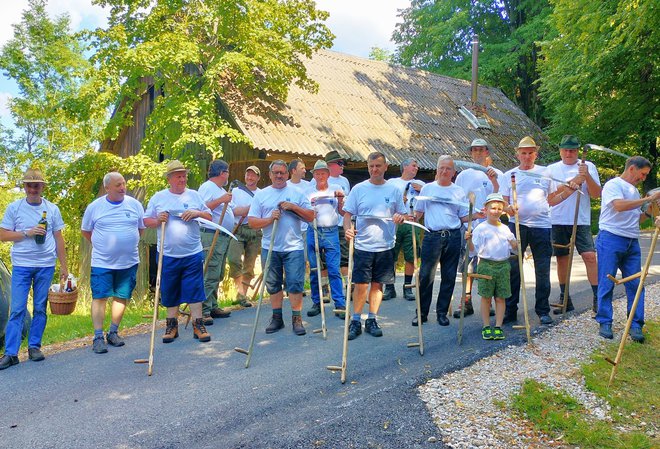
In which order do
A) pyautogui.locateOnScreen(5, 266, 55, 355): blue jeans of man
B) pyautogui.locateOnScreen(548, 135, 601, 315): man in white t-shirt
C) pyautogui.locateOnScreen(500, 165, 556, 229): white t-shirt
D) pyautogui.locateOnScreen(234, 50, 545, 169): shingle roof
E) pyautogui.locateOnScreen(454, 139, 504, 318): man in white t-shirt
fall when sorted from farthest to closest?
pyautogui.locateOnScreen(234, 50, 545, 169): shingle roof < pyautogui.locateOnScreen(454, 139, 504, 318): man in white t-shirt < pyautogui.locateOnScreen(548, 135, 601, 315): man in white t-shirt < pyautogui.locateOnScreen(500, 165, 556, 229): white t-shirt < pyautogui.locateOnScreen(5, 266, 55, 355): blue jeans of man

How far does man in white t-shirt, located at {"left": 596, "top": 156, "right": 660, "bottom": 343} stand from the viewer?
18.3ft

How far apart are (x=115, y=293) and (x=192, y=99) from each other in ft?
19.4

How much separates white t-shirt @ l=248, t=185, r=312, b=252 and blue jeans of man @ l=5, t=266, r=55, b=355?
2.33 m

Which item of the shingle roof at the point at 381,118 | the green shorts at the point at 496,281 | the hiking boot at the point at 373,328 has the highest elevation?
the shingle roof at the point at 381,118

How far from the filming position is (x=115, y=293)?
591 cm

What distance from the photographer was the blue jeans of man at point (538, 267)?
6.22 m

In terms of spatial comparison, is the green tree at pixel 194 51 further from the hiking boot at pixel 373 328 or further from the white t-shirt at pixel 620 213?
the white t-shirt at pixel 620 213

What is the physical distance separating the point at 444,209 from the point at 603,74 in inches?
439

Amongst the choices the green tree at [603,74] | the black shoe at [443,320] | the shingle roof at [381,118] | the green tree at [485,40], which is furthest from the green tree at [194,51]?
the green tree at [485,40]

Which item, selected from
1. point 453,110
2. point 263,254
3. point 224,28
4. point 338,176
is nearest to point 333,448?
point 263,254

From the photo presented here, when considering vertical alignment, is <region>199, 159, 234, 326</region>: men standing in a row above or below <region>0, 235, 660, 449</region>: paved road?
above

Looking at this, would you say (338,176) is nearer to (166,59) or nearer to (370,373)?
(370,373)

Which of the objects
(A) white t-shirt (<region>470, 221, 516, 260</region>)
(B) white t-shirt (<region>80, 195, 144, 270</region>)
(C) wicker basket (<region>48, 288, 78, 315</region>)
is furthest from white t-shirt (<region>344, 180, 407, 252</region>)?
(C) wicker basket (<region>48, 288, 78, 315</region>)

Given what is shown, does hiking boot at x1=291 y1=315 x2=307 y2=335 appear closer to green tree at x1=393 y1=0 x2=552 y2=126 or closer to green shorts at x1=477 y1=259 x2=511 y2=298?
green shorts at x1=477 y1=259 x2=511 y2=298
